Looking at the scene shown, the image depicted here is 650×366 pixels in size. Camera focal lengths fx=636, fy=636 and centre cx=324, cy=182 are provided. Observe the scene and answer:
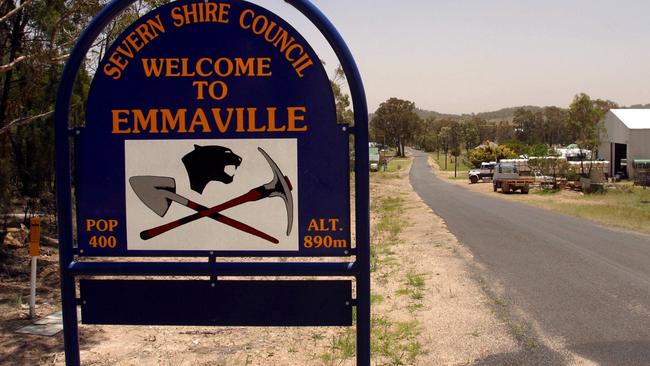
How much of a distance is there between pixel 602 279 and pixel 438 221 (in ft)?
36.6

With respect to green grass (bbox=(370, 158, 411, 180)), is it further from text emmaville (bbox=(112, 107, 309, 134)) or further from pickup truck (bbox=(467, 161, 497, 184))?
text emmaville (bbox=(112, 107, 309, 134))

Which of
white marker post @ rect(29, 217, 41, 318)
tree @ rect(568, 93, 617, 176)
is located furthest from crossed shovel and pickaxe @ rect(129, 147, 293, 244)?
tree @ rect(568, 93, 617, 176)

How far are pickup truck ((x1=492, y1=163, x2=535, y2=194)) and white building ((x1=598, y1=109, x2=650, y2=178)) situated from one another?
60.4 feet

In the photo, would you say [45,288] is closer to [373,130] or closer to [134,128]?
[134,128]

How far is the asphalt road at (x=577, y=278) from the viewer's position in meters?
6.72

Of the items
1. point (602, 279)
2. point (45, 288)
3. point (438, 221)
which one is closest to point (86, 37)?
point (45, 288)

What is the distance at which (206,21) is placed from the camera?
375 cm

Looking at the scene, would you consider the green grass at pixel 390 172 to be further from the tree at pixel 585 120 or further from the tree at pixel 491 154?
the tree at pixel 585 120

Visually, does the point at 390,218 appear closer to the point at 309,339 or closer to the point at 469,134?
the point at 309,339

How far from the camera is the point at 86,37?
3.70 m

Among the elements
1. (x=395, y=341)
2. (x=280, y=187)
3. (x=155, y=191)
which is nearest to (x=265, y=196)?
(x=280, y=187)

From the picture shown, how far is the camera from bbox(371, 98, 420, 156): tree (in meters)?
117

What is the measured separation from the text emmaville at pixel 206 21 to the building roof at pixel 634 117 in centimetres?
6106

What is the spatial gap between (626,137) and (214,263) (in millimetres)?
61289
